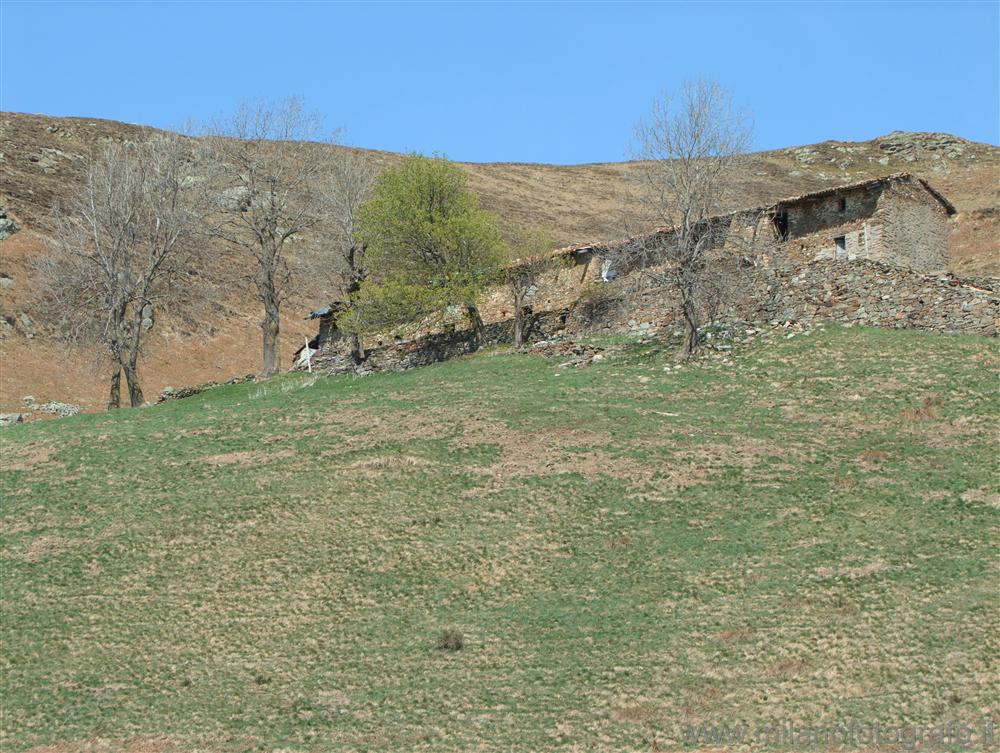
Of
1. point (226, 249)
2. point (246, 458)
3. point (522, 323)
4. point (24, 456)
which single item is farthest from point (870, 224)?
point (226, 249)

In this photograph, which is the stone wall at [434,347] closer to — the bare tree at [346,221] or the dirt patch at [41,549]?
the bare tree at [346,221]

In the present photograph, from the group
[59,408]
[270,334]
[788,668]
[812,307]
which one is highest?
[812,307]

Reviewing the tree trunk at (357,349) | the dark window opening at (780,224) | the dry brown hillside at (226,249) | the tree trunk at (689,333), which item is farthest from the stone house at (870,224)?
the tree trunk at (357,349)

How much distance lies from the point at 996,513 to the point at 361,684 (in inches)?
548

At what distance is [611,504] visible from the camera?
26.5 m

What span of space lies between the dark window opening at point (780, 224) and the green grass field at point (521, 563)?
947 centimetres

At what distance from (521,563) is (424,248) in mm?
24960

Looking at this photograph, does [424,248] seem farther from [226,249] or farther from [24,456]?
[226,249]

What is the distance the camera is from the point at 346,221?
50.9 meters

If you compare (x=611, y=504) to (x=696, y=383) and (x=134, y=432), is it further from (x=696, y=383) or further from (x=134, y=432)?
(x=134, y=432)

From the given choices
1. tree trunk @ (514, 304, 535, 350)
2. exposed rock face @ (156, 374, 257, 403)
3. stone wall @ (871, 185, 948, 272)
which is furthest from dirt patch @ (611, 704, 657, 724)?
exposed rock face @ (156, 374, 257, 403)

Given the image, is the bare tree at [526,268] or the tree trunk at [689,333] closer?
the tree trunk at [689,333]

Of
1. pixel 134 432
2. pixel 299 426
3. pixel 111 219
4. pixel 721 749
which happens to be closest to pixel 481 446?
pixel 299 426

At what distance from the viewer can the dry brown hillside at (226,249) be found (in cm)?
5359
